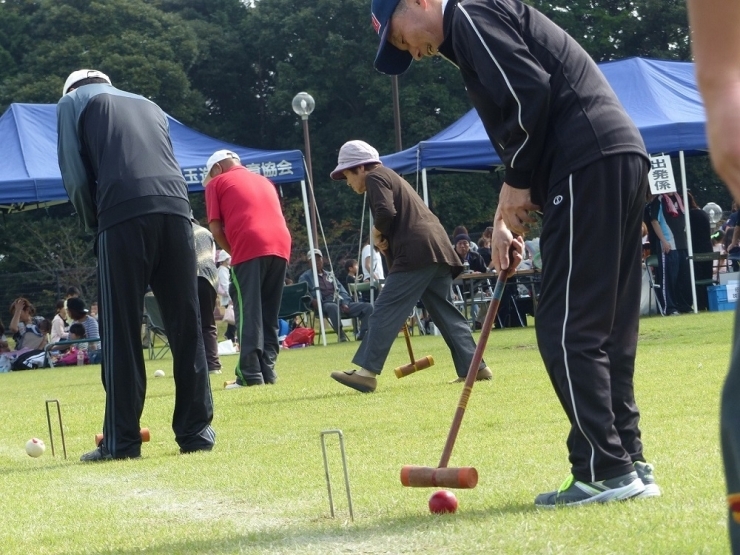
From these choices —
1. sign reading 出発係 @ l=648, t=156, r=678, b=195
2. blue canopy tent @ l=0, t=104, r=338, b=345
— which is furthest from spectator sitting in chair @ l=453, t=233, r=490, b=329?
sign reading 出発係 @ l=648, t=156, r=678, b=195

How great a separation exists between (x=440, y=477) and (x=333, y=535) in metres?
0.54

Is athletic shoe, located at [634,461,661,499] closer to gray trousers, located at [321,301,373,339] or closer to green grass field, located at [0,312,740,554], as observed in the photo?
green grass field, located at [0,312,740,554]

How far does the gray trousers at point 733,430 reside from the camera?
1.77m

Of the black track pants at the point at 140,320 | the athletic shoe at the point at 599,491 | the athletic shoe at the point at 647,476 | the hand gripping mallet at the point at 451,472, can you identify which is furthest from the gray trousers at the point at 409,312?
the athletic shoe at the point at 599,491

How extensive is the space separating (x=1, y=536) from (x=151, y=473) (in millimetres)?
1363

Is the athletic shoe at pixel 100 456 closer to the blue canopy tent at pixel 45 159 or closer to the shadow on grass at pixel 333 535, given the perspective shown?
the shadow on grass at pixel 333 535

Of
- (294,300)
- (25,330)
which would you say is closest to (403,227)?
(294,300)

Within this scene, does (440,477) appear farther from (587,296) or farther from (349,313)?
(349,313)

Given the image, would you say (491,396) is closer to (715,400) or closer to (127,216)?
(715,400)

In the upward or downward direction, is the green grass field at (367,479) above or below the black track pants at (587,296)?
below

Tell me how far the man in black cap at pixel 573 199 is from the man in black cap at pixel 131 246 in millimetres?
2509

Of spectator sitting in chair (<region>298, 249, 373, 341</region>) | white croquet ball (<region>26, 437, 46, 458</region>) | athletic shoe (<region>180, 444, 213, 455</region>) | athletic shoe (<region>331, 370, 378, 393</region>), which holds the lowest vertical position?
spectator sitting in chair (<region>298, 249, 373, 341</region>)

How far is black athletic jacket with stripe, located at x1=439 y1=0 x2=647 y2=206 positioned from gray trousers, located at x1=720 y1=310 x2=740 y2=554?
7.64 feet

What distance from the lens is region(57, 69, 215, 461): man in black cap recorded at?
6332mm
